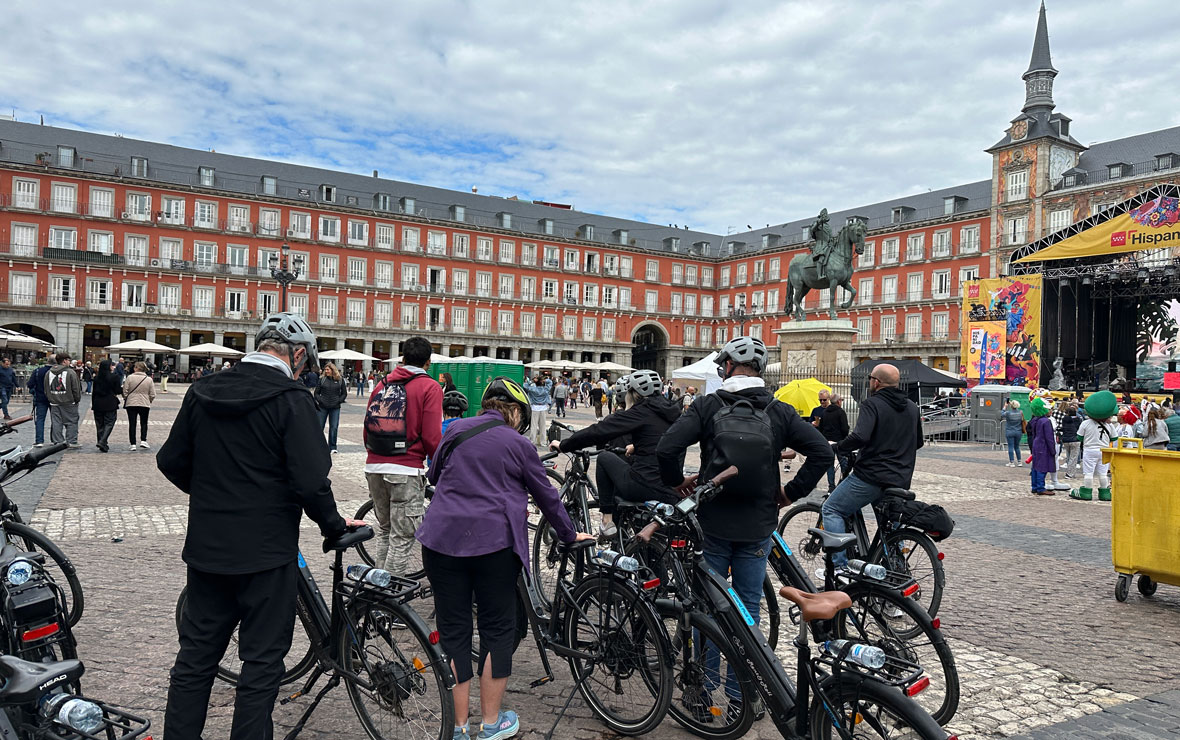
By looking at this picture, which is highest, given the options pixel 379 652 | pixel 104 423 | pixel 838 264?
pixel 838 264

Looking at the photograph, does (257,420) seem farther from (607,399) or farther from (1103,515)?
(607,399)

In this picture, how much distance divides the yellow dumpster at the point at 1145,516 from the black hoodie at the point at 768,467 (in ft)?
11.3

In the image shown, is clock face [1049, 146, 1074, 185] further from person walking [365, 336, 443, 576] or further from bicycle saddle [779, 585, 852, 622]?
bicycle saddle [779, 585, 852, 622]

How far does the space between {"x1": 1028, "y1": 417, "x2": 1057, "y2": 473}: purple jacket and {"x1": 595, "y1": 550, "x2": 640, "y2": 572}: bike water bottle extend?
1051 centimetres

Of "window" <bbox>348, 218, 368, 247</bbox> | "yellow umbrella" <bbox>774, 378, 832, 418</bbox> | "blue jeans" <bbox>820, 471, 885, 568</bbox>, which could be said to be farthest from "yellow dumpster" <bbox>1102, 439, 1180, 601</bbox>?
"window" <bbox>348, 218, 368, 247</bbox>

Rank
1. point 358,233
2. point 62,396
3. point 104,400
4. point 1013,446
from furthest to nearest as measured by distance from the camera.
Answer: point 358,233
point 1013,446
point 104,400
point 62,396

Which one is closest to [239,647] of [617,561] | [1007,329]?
[617,561]

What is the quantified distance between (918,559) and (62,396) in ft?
41.5

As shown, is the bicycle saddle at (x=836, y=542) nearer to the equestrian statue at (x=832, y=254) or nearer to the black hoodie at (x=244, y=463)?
the black hoodie at (x=244, y=463)

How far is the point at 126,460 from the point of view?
12.1 metres

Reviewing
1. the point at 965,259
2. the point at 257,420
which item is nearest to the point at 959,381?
the point at 965,259

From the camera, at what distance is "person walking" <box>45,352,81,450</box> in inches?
482

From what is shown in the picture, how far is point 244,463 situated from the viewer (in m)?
2.64

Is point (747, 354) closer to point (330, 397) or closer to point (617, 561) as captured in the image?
point (617, 561)
